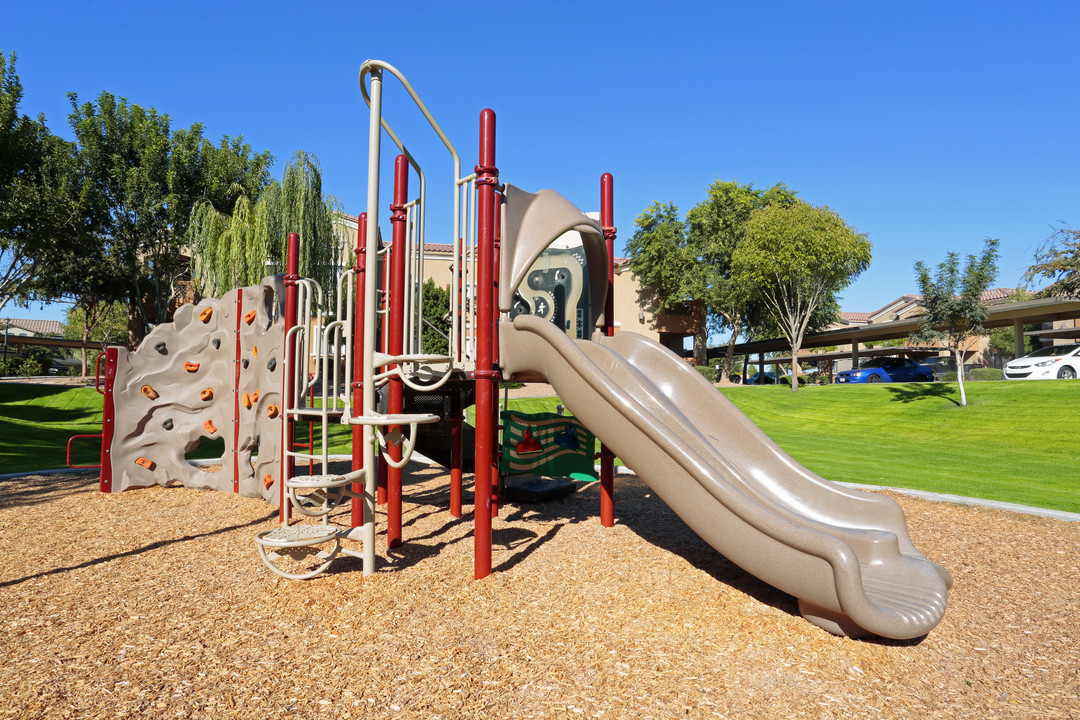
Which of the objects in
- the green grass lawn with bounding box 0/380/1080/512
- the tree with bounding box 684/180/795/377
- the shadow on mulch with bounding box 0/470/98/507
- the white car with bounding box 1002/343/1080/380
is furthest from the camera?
the tree with bounding box 684/180/795/377

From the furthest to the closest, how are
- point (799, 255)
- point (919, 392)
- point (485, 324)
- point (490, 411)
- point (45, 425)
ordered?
point (799, 255), point (919, 392), point (45, 425), point (485, 324), point (490, 411)

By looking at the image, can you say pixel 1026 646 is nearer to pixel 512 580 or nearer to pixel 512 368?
pixel 512 580

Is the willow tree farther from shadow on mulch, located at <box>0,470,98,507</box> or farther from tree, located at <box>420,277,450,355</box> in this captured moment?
shadow on mulch, located at <box>0,470,98,507</box>

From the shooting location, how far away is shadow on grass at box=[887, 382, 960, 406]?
21.5 metres

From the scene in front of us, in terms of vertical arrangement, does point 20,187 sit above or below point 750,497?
above

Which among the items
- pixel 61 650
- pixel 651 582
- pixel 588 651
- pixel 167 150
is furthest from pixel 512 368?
pixel 167 150

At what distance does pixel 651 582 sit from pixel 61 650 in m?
3.93

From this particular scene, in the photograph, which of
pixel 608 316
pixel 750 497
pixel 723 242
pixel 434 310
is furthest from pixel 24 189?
pixel 723 242

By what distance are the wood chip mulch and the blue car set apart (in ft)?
86.1

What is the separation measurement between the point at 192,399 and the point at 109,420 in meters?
1.09

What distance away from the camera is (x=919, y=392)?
22.4 metres

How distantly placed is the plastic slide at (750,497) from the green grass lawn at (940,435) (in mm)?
5328

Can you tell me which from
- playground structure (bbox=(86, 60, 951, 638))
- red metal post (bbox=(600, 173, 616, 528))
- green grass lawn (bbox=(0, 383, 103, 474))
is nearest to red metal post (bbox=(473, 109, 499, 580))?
playground structure (bbox=(86, 60, 951, 638))

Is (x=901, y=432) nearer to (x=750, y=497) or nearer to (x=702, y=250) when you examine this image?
(x=750, y=497)
